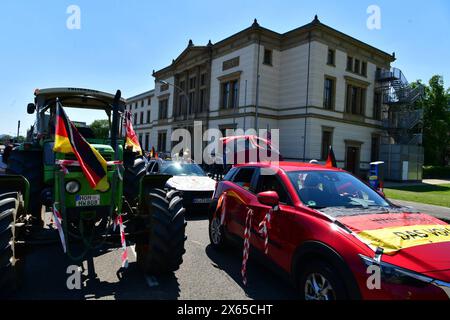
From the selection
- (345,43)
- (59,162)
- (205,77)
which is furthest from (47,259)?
(205,77)

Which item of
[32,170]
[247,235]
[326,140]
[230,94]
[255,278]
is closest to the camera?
[255,278]

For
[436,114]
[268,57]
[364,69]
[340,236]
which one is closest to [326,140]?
[364,69]

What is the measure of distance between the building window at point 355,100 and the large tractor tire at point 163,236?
30970 mm

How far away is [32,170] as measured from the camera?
541 centimetres

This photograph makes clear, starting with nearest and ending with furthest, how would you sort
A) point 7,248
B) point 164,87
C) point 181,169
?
point 7,248 < point 181,169 < point 164,87

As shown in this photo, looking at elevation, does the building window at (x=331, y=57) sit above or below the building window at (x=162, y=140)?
above

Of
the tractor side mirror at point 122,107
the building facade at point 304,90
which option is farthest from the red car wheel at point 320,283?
the building facade at point 304,90

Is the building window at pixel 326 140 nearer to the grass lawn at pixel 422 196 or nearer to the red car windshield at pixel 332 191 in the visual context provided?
the grass lawn at pixel 422 196

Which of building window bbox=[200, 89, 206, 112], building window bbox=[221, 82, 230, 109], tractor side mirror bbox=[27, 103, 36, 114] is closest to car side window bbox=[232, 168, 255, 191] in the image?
tractor side mirror bbox=[27, 103, 36, 114]

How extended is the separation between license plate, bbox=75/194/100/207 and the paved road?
659 mm

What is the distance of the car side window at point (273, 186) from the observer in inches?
172

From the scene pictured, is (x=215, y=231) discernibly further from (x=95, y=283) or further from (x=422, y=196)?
(x=422, y=196)

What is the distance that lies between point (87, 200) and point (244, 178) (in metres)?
2.62

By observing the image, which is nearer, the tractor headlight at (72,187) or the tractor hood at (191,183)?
the tractor headlight at (72,187)
